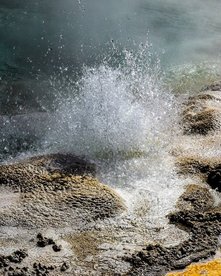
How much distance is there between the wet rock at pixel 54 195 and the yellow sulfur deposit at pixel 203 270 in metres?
1.90

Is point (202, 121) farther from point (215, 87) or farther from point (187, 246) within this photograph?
point (187, 246)

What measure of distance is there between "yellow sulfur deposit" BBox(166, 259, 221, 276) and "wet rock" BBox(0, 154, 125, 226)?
6.24 ft

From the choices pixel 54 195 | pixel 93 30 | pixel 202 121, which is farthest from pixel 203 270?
pixel 93 30

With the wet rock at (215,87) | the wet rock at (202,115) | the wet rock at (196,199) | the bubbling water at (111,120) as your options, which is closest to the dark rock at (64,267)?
the wet rock at (196,199)

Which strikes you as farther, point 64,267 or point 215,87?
point 215,87

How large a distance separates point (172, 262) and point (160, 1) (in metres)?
25.0

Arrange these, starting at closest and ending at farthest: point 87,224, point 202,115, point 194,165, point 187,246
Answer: point 187,246
point 87,224
point 194,165
point 202,115

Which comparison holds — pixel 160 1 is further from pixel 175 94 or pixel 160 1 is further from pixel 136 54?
pixel 175 94

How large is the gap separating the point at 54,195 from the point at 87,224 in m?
1.00

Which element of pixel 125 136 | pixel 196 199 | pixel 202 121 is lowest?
pixel 196 199

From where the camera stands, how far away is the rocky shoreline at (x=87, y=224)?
8.18 metres

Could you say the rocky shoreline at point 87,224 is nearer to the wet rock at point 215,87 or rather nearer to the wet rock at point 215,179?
the wet rock at point 215,179

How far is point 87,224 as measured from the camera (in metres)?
9.14

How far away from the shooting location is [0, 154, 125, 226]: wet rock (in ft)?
30.2
